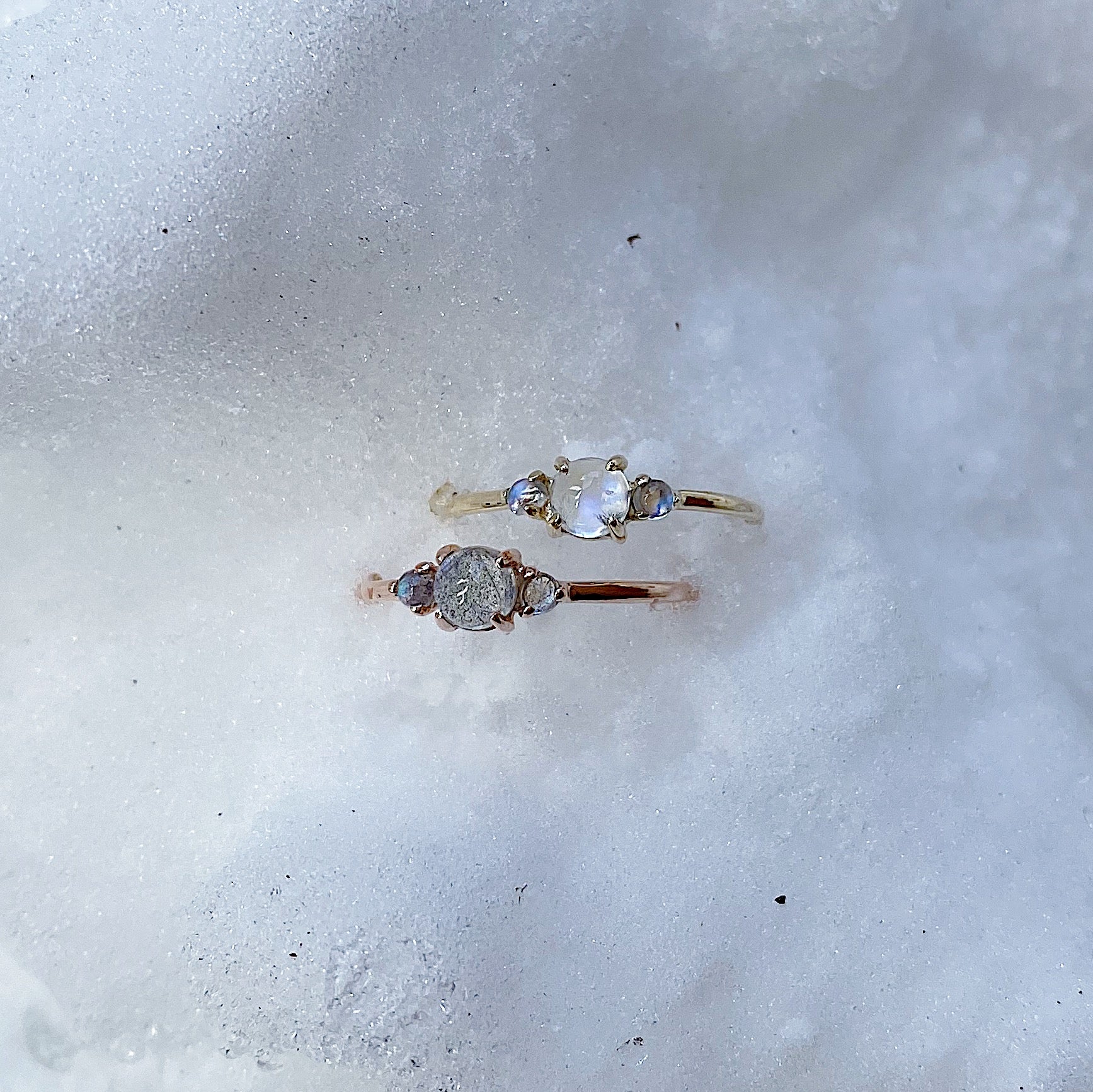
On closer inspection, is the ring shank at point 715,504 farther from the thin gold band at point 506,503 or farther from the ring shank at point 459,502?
the ring shank at point 459,502

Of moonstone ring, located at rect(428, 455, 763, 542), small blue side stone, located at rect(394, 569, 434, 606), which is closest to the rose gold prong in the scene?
moonstone ring, located at rect(428, 455, 763, 542)

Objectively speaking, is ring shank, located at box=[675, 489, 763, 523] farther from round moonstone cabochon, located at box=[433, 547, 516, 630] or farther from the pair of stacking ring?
round moonstone cabochon, located at box=[433, 547, 516, 630]

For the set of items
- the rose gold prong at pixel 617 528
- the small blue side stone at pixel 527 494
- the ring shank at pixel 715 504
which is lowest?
the rose gold prong at pixel 617 528

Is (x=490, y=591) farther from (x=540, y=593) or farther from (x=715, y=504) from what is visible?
(x=715, y=504)

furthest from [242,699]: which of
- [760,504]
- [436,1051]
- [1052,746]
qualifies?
[1052,746]

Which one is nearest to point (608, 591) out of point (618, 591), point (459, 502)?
point (618, 591)

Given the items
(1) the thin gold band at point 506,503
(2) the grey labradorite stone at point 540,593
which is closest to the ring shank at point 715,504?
(1) the thin gold band at point 506,503
